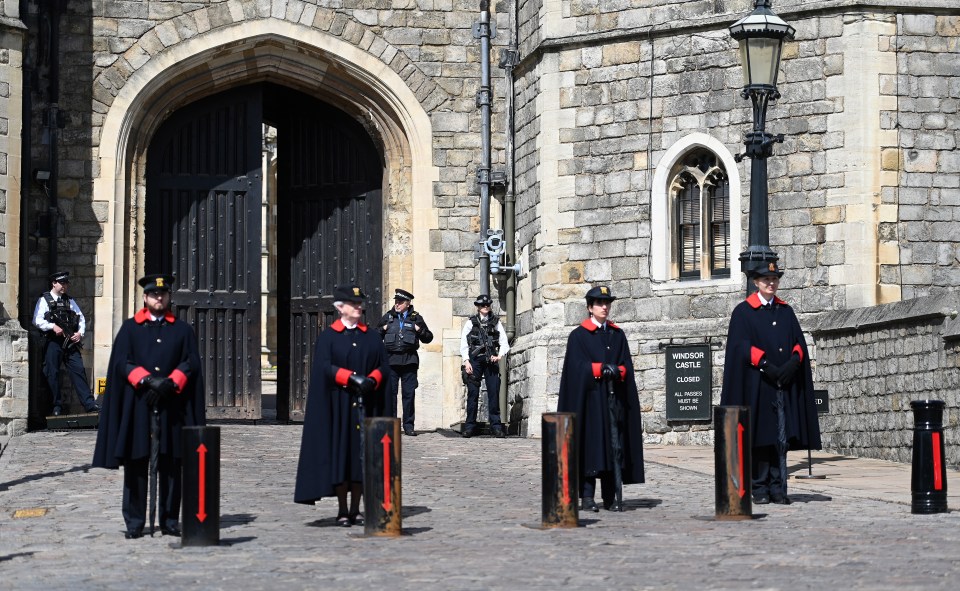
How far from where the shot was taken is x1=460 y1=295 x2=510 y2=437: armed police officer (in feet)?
61.6

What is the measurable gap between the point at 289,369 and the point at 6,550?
11998 mm

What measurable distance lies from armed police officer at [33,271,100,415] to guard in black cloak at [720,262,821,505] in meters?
7.95

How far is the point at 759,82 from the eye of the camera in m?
14.1

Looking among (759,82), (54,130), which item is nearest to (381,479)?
(759,82)

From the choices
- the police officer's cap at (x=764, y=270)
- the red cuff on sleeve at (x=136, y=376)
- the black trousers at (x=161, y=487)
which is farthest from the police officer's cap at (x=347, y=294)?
the police officer's cap at (x=764, y=270)

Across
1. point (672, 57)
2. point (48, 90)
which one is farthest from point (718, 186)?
point (48, 90)

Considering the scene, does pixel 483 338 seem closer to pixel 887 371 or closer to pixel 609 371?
pixel 887 371

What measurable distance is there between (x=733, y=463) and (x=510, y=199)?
9584mm

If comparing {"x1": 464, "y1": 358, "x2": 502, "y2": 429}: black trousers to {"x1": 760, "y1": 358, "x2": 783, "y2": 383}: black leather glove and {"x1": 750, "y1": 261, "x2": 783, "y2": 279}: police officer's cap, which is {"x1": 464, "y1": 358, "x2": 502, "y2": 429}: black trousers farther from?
{"x1": 760, "y1": 358, "x2": 783, "y2": 383}: black leather glove

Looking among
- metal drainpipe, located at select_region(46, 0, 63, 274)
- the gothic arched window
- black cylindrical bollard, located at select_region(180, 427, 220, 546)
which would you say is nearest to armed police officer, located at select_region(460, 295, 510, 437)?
the gothic arched window

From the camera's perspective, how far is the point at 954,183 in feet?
58.2

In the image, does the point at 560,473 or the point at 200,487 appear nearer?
the point at 200,487

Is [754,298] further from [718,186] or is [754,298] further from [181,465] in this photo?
[718,186]

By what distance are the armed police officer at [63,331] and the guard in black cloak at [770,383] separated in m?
7.95
